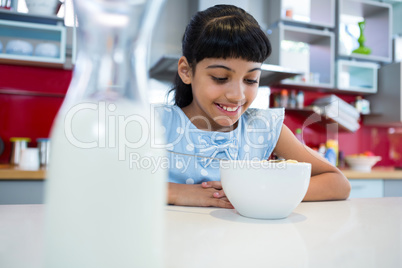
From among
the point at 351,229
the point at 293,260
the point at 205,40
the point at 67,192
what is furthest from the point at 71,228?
the point at 205,40

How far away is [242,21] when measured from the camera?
Answer: 98 cm

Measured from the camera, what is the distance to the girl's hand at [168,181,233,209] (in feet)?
2.36

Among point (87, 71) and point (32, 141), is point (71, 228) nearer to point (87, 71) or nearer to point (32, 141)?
point (87, 71)

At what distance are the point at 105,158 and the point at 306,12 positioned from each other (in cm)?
313

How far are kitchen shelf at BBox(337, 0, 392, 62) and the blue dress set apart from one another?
219 centimetres

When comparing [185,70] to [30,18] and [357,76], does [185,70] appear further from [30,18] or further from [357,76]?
[357,76]

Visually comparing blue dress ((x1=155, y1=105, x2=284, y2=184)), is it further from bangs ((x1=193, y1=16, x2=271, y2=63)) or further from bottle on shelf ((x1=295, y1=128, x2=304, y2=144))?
bottle on shelf ((x1=295, y1=128, x2=304, y2=144))

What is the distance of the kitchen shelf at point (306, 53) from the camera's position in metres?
2.66

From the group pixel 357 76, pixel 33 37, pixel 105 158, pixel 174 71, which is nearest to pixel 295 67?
pixel 357 76

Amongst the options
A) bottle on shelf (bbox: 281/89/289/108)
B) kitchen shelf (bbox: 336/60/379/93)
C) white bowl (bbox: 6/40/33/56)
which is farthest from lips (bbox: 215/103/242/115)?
kitchen shelf (bbox: 336/60/379/93)

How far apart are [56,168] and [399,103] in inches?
130

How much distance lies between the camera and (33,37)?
225 cm

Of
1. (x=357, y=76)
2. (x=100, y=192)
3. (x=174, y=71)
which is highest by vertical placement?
(x=357, y=76)

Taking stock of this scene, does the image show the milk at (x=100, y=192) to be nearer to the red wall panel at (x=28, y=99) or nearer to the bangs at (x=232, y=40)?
the bangs at (x=232, y=40)
